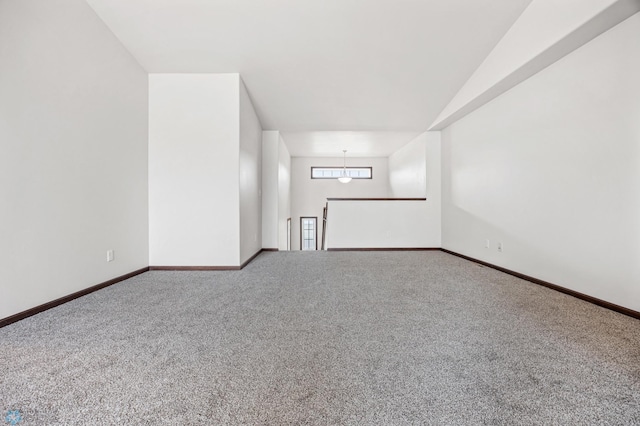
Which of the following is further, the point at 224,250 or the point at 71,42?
the point at 224,250

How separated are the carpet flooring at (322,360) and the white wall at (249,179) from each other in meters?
1.49

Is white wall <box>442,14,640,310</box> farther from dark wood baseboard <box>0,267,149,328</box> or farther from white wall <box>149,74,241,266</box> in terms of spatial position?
dark wood baseboard <box>0,267,149,328</box>

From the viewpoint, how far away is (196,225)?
3346 millimetres

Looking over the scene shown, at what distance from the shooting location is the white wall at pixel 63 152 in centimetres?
182

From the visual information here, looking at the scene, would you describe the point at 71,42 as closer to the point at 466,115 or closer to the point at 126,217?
the point at 126,217

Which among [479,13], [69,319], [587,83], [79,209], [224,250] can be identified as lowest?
[69,319]

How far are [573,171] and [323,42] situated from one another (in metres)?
2.89

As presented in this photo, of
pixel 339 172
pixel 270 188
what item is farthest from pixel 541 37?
pixel 339 172

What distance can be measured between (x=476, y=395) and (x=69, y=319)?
2577 mm

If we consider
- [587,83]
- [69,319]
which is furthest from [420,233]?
[69,319]

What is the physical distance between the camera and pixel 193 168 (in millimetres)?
3328

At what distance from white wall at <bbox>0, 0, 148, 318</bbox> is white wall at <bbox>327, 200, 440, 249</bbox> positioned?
3525 millimetres

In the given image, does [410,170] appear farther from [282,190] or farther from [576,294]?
[576,294]

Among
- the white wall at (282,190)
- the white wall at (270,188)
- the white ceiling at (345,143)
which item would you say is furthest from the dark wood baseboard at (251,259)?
the white ceiling at (345,143)
